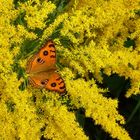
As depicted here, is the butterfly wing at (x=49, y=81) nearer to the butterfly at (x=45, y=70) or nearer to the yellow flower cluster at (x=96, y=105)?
the butterfly at (x=45, y=70)

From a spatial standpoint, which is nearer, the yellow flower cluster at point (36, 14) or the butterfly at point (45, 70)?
the butterfly at point (45, 70)

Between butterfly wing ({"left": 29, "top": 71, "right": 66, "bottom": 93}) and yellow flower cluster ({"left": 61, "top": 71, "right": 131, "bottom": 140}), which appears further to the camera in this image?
yellow flower cluster ({"left": 61, "top": 71, "right": 131, "bottom": 140})

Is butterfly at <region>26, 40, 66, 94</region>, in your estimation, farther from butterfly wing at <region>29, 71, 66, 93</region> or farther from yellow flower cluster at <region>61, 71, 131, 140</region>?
yellow flower cluster at <region>61, 71, 131, 140</region>

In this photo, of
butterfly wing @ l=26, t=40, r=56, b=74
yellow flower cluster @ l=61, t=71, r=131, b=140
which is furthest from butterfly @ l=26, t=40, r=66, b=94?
yellow flower cluster @ l=61, t=71, r=131, b=140

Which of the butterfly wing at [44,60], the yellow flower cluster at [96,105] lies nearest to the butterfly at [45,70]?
the butterfly wing at [44,60]

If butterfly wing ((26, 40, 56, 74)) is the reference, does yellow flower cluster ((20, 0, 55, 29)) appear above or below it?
above

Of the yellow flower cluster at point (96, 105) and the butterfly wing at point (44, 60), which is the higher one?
the butterfly wing at point (44, 60)

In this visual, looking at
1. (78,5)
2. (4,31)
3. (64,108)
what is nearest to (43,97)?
(64,108)

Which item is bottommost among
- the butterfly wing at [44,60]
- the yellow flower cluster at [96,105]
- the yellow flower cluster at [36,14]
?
the yellow flower cluster at [96,105]
